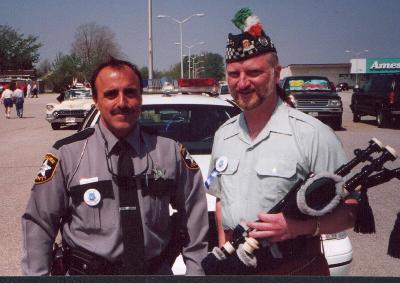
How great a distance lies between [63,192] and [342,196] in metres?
1.11

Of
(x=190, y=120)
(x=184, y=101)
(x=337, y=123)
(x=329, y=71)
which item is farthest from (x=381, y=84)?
(x=329, y=71)

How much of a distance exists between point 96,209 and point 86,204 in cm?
5

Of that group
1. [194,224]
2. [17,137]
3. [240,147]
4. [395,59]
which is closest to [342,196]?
[240,147]

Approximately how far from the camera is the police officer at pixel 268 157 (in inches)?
79.3

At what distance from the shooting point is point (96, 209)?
2.10 meters

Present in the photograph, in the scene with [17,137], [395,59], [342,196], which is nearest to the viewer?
[342,196]

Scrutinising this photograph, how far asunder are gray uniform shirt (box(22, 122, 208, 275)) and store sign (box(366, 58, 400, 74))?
93612 millimetres

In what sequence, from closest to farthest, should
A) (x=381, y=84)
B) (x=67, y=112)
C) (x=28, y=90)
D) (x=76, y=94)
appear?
1. (x=381, y=84)
2. (x=67, y=112)
3. (x=76, y=94)
4. (x=28, y=90)

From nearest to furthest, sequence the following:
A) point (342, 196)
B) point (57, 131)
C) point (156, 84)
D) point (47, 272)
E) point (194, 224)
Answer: point (342, 196) → point (47, 272) → point (194, 224) → point (156, 84) → point (57, 131)

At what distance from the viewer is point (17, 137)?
16.7 m

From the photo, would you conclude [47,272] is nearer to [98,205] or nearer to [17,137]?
[98,205]

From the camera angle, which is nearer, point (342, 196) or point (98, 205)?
point (342, 196)

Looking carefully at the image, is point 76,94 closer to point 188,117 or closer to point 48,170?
point 188,117

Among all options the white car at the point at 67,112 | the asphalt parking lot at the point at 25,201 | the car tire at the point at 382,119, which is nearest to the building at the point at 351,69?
the car tire at the point at 382,119
